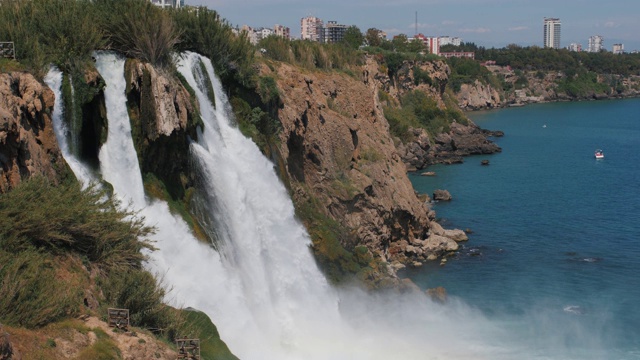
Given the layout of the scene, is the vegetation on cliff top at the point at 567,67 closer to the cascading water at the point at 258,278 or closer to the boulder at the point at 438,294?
the boulder at the point at 438,294

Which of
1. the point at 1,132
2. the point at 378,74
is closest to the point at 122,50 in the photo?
the point at 1,132

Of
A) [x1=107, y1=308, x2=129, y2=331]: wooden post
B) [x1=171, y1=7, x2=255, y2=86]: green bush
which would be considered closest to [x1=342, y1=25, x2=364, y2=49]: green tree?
[x1=171, y1=7, x2=255, y2=86]: green bush

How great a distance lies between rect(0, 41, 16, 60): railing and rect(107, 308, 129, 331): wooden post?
26.7ft

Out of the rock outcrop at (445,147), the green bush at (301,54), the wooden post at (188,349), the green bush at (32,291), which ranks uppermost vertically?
the green bush at (301,54)

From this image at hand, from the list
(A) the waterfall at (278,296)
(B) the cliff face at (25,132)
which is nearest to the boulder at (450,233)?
(A) the waterfall at (278,296)

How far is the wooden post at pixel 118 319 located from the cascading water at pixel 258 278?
2.81 meters

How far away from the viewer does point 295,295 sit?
1026 inches

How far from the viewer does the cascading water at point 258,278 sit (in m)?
20.8

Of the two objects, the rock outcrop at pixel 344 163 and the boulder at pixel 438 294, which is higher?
the rock outcrop at pixel 344 163

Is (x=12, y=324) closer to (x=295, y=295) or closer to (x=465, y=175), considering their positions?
(x=295, y=295)

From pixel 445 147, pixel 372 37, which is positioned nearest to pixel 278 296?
pixel 445 147

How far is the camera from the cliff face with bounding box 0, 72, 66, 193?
16469mm

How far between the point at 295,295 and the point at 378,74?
54.8 meters

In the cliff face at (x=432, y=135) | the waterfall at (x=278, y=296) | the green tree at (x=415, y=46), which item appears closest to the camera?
the waterfall at (x=278, y=296)
